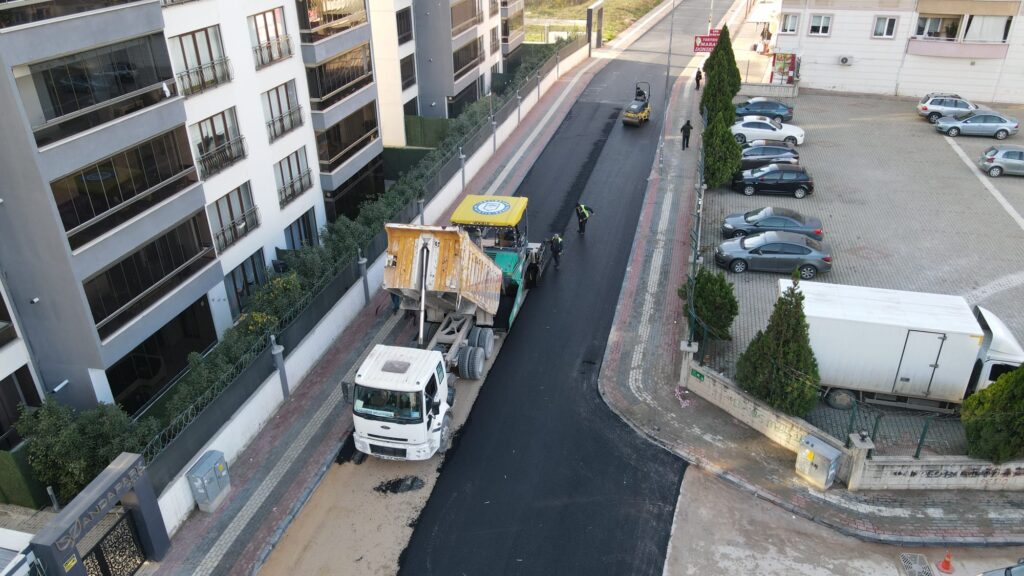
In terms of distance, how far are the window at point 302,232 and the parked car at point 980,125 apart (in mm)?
34375

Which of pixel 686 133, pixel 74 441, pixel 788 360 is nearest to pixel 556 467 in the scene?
pixel 788 360

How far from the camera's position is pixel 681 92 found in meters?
50.4

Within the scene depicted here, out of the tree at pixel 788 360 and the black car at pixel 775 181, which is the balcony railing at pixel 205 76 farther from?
the black car at pixel 775 181

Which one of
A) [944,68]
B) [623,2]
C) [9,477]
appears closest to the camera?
[9,477]

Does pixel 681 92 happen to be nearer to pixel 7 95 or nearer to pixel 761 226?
pixel 761 226

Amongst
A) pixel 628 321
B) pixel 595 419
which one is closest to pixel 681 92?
pixel 628 321

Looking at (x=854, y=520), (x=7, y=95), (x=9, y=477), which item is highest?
(x=7, y=95)

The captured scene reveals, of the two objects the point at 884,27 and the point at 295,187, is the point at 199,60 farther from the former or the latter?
the point at 884,27

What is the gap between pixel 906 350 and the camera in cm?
1891

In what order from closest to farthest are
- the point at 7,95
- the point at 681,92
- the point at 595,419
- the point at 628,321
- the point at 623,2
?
the point at 7,95, the point at 595,419, the point at 628,321, the point at 681,92, the point at 623,2

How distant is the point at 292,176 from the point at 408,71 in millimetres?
16239

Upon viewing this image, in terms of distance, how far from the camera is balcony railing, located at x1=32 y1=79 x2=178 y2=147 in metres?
16.8

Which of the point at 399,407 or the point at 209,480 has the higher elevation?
the point at 399,407

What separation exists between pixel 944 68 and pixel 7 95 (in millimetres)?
49709
